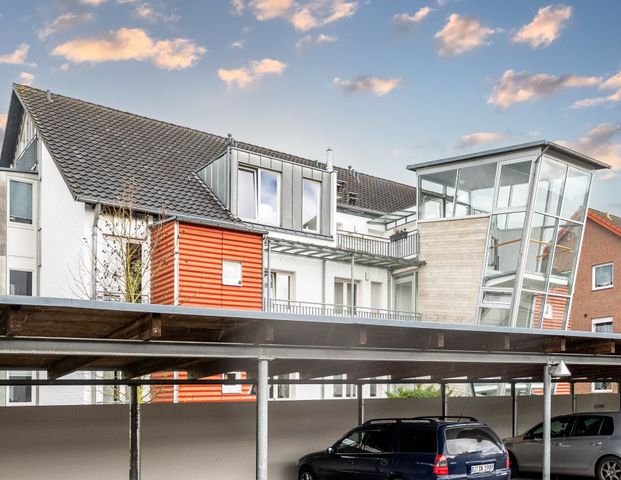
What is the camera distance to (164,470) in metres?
14.2

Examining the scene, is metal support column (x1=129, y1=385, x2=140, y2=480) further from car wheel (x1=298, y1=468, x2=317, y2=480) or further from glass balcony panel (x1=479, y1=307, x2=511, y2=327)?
glass balcony panel (x1=479, y1=307, x2=511, y2=327)

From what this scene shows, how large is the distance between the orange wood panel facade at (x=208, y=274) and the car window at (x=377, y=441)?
310 inches

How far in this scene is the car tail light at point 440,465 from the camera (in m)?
12.5

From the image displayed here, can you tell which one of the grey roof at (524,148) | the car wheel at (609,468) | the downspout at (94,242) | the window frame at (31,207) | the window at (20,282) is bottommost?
the car wheel at (609,468)

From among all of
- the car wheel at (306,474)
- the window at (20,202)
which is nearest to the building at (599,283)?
the window at (20,202)

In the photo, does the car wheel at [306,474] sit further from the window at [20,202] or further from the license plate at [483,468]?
the window at [20,202]

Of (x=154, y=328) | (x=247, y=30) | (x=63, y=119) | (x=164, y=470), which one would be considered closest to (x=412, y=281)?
(x=247, y=30)

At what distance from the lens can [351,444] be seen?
14227 mm

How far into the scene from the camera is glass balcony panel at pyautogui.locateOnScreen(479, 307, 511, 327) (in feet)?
96.4

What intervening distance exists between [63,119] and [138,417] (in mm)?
14154

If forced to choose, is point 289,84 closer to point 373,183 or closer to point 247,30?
point 247,30

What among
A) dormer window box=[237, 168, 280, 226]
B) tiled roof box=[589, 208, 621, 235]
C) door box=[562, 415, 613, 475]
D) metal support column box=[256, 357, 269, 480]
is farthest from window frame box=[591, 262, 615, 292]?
metal support column box=[256, 357, 269, 480]

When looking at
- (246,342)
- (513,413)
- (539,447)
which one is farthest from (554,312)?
(246,342)

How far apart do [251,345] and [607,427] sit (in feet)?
28.8
